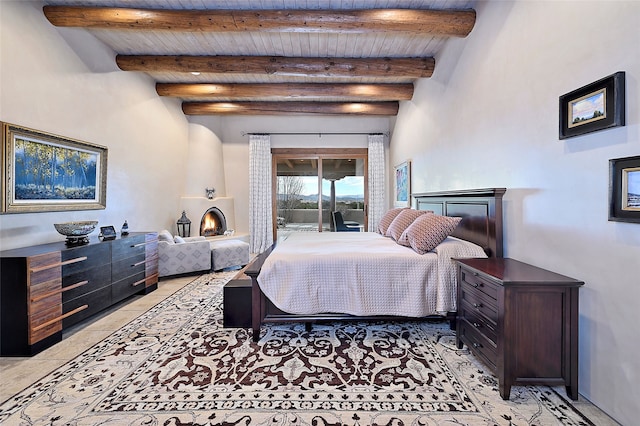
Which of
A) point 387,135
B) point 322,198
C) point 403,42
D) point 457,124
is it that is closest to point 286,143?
point 322,198

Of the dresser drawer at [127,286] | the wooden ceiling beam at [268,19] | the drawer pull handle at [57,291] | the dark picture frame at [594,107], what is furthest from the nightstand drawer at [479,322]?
the dresser drawer at [127,286]

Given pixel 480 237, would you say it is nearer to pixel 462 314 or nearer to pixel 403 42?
pixel 462 314

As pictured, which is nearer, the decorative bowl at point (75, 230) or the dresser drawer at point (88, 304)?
the dresser drawer at point (88, 304)

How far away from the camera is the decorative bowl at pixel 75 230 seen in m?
2.71

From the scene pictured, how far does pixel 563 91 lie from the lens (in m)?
1.79

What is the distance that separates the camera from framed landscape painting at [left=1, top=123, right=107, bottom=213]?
98.0 inches

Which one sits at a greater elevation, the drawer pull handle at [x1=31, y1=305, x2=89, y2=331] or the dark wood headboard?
the dark wood headboard

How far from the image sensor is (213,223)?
229 inches

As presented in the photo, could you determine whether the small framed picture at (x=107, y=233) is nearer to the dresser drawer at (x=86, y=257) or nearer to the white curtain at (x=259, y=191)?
the dresser drawer at (x=86, y=257)

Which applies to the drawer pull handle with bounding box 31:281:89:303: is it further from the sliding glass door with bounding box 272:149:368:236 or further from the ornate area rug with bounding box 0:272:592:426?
the sliding glass door with bounding box 272:149:368:236

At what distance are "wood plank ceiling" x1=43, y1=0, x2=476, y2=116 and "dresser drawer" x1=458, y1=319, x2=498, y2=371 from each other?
2821mm

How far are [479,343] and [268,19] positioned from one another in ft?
11.0

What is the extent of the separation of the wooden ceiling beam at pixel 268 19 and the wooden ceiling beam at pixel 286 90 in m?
1.84

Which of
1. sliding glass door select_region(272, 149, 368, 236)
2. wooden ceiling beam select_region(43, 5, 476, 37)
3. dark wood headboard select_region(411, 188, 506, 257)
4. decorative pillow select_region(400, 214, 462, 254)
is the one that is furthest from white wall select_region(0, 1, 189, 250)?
dark wood headboard select_region(411, 188, 506, 257)
